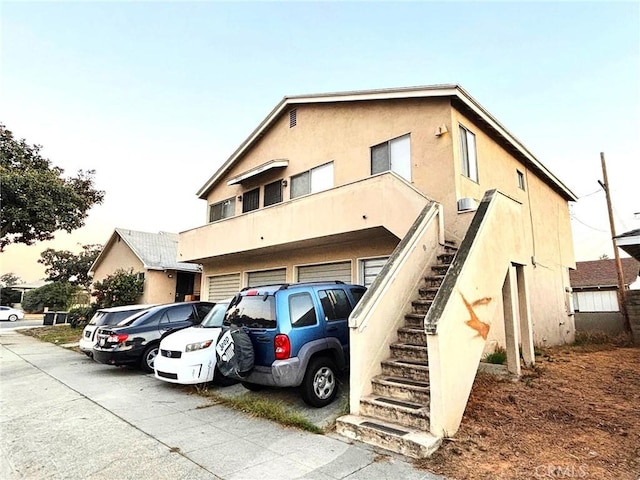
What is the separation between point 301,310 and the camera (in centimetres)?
638

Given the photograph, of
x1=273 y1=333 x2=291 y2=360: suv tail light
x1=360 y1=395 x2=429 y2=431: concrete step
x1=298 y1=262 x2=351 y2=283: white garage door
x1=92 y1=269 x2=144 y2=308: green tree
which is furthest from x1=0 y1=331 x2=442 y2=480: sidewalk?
x1=92 y1=269 x2=144 y2=308: green tree

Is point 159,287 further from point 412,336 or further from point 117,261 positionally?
point 412,336

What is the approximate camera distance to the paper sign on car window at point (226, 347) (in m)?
6.12

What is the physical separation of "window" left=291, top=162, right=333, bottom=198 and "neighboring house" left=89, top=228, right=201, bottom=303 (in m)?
10.8

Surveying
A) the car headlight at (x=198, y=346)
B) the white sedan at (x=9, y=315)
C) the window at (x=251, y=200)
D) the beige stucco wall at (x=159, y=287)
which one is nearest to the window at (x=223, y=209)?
the window at (x=251, y=200)

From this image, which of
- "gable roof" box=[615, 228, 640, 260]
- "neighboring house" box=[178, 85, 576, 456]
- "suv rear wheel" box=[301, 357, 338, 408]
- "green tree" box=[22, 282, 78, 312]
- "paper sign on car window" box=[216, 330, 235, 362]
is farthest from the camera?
"green tree" box=[22, 282, 78, 312]

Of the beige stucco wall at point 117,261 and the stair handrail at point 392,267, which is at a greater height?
the beige stucco wall at point 117,261

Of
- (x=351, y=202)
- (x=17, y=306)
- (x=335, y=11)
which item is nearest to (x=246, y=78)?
(x=335, y=11)

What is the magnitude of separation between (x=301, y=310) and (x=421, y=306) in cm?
215

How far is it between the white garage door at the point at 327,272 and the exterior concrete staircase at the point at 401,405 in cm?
481

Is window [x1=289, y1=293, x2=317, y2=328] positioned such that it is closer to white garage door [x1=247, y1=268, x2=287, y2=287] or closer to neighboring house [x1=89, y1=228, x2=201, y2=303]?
white garage door [x1=247, y1=268, x2=287, y2=287]

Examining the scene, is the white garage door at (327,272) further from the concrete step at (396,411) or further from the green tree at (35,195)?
the green tree at (35,195)

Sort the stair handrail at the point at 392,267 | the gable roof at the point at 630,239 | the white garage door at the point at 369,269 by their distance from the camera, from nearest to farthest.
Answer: the stair handrail at the point at 392,267 → the gable roof at the point at 630,239 → the white garage door at the point at 369,269

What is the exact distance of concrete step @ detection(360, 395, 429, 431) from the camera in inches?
183
